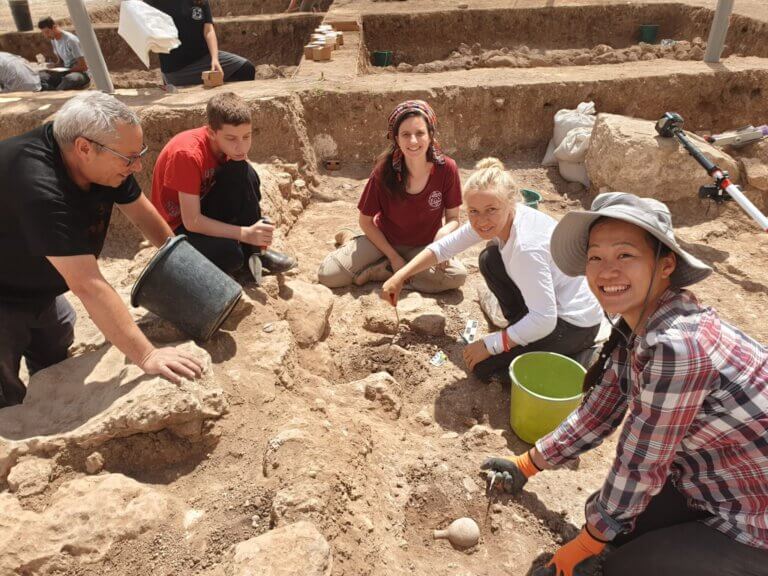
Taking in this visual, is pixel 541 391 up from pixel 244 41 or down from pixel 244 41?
down

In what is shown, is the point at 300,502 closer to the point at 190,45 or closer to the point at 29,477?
the point at 29,477

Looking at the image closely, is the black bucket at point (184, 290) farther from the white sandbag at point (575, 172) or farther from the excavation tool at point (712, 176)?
the white sandbag at point (575, 172)

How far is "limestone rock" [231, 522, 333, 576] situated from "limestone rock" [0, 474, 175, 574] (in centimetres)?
39

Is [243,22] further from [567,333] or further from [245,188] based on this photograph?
[567,333]

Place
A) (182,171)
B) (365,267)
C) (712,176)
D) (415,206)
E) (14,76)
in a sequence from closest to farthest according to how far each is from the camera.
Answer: (182,171) < (415,206) < (365,267) < (712,176) < (14,76)

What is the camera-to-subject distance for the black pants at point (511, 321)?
9.46 ft

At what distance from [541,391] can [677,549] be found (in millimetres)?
1179

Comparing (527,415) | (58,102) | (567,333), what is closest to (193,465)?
(527,415)

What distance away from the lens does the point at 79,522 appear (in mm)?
1723

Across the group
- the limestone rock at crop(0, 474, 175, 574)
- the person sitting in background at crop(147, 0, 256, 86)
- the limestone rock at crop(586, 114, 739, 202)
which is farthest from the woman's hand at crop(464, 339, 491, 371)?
the person sitting in background at crop(147, 0, 256, 86)

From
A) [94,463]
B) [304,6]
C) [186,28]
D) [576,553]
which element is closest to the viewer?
[576,553]

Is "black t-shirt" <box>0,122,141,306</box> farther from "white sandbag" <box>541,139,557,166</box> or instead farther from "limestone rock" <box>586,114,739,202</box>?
"white sandbag" <box>541,139,557,166</box>

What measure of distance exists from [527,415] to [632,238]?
4.23 feet

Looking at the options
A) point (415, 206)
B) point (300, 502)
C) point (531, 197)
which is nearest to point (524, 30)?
point (531, 197)
